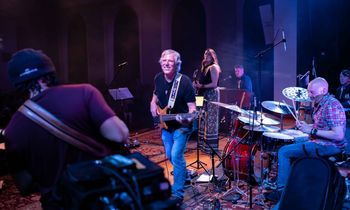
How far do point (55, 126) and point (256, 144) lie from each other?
12.2 feet

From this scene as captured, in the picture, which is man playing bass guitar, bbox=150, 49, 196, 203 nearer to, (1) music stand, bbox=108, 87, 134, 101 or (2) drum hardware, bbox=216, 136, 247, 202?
(2) drum hardware, bbox=216, 136, 247, 202

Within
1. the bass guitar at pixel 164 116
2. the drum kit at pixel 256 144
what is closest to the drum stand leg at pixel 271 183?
the drum kit at pixel 256 144

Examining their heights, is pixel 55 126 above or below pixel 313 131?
above

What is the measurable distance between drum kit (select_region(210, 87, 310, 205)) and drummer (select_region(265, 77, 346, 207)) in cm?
30

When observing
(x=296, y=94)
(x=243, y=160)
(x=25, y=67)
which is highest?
(x=25, y=67)

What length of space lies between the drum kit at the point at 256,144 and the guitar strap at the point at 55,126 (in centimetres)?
315

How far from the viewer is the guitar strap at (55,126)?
1858 millimetres

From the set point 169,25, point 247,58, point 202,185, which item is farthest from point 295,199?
point 169,25

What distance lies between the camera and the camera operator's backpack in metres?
3.12

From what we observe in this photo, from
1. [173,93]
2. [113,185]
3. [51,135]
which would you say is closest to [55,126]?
[51,135]

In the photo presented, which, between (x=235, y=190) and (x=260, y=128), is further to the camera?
(x=235, y=190)

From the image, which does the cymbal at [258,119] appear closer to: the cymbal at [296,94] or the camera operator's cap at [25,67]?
the cymbal at [296,94]

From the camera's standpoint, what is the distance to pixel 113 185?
152 cm

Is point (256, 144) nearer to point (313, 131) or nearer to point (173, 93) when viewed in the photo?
point (313, 131)
